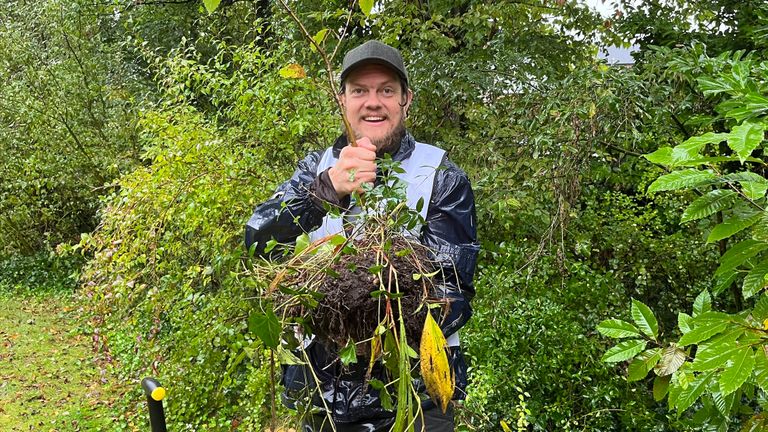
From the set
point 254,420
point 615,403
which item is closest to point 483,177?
point 615,403

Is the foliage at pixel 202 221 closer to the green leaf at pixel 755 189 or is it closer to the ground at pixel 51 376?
the ground at pixel 51 376

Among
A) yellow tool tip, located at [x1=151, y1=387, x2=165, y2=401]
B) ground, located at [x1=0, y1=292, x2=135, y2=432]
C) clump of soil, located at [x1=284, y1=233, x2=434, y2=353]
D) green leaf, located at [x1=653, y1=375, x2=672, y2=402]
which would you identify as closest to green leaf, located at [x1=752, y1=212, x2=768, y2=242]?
green leaf, located at [x1=653, y1=375, x2=672, y2=402]

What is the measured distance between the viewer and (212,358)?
414 cm

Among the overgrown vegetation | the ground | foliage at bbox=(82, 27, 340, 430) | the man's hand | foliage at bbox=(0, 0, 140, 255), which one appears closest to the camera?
the man's hand

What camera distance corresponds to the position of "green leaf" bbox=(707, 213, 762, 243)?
5.59 feet

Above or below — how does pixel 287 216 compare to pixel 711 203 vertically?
above

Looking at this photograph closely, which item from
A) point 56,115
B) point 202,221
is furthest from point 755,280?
point 56,115

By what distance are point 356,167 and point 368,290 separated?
1.23 feet

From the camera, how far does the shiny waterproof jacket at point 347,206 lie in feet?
6.34

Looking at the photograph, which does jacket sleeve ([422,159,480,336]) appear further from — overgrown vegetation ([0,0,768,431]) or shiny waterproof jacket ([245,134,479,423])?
overgrown vegetation ([0,0,768,431])

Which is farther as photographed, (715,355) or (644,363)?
(644,363)

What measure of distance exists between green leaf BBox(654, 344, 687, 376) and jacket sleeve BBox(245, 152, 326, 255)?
108 cm

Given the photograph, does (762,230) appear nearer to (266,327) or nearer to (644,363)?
(644,363)

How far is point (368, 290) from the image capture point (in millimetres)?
1622
